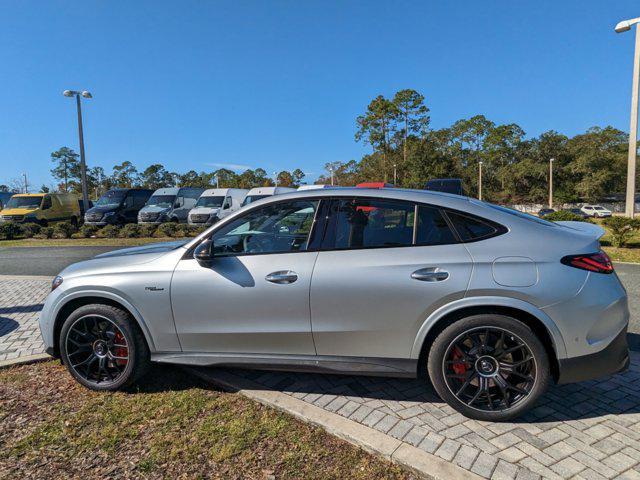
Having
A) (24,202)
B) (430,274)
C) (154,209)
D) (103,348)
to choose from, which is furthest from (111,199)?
(430,274)

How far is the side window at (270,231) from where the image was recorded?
10.3 feet

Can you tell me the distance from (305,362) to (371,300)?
701mm

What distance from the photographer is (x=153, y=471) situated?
7.92 ft

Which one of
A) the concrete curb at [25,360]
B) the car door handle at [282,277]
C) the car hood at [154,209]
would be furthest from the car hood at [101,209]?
the car door handle at [282,277]

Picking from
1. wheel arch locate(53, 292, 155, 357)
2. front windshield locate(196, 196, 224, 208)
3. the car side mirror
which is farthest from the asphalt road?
front windshield locate(196, 196, 224, 208)

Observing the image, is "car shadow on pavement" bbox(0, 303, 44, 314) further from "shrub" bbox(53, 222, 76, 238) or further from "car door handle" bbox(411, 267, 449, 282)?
"shrub" bbox(53, 222, 76, 238)

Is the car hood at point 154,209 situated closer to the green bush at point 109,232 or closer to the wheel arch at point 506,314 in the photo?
the green bush at point 109,232

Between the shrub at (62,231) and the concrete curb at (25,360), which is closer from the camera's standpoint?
the concrete curb at (25,360)

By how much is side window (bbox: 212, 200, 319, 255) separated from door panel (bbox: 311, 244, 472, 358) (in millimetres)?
301

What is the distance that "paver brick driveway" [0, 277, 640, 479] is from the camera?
7.77 feet

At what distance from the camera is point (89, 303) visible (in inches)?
133

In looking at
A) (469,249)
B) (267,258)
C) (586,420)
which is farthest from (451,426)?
(267,258)

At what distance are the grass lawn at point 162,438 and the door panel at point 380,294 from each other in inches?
26.5

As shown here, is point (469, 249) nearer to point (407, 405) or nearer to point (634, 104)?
point (407, 405)
